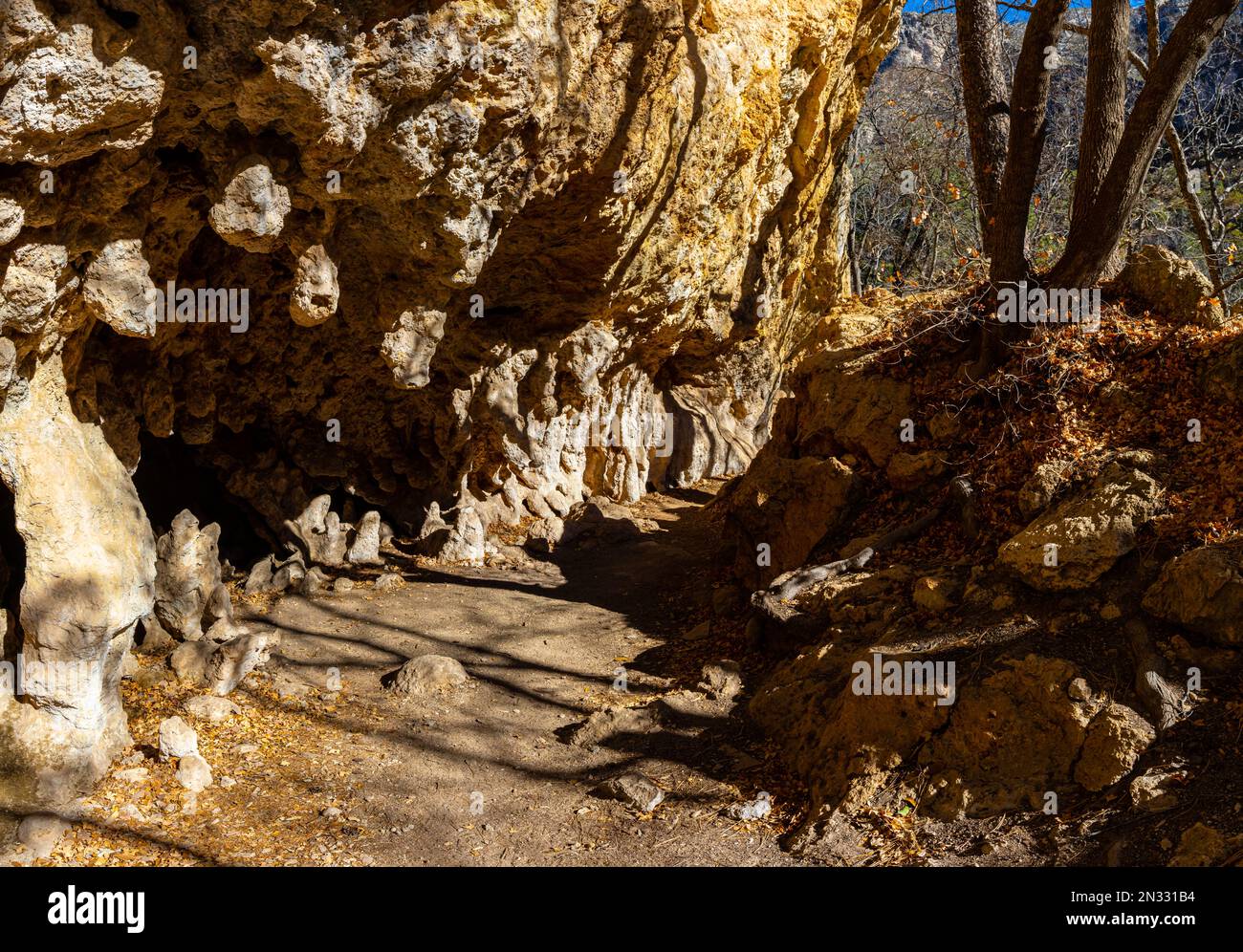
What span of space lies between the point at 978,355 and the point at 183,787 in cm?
827

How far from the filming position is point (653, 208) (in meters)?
11.2

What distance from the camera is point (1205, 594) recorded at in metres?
6.08

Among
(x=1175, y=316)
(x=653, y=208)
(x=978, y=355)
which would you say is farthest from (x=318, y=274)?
(x=1175, y=316)

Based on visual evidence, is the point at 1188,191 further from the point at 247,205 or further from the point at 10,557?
the point at 10,557

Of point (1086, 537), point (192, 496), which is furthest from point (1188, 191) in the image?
point (192, 496)

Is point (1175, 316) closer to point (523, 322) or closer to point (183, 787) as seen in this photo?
point (523, 322)

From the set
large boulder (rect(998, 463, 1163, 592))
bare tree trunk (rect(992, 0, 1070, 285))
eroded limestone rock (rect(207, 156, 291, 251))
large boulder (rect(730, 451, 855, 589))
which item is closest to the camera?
eroded limestone rock (rect(207, 156, 291, 251))

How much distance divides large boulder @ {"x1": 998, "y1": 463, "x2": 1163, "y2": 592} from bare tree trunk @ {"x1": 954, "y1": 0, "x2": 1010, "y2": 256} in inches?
139

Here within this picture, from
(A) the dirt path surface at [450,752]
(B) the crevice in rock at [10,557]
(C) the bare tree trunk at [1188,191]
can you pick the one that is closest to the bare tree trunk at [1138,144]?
(A) the dirt path surface at [450,752]

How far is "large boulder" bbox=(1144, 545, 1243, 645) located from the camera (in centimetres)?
594

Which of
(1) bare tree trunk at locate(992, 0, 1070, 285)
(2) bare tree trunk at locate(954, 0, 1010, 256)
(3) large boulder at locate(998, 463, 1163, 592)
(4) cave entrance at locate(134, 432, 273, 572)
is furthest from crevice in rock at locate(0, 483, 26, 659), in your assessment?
(2) bare tree trunk at locate(954, 0, 1010, 256)

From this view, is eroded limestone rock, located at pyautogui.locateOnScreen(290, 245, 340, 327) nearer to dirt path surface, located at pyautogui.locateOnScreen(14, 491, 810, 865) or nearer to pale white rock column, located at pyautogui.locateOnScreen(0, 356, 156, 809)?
pale white rock column, located at pyautogui.locateOnScreen(0, 356, 156, 809)

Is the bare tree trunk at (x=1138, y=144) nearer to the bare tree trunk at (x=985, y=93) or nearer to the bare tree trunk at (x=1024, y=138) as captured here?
the bare tree trunk at (x=1024, y=138)

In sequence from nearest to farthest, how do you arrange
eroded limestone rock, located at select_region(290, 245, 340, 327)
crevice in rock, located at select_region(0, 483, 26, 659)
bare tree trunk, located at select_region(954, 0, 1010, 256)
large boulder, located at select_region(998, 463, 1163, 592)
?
1. crevice in rock, located at select_region(0, 483, 26, 659)
2. large boulder, located at select_region(998, 463, 1163, 592)
3. eroded limestone rock, located at select_region(290, 245, 340, 327)
4. bare tree trunk, located at select_region(954, 0, 1010, 256)
